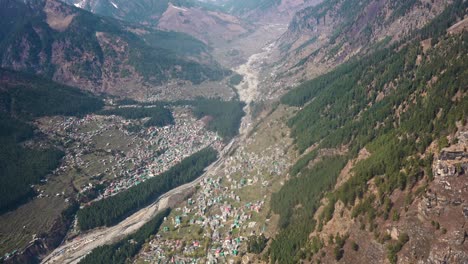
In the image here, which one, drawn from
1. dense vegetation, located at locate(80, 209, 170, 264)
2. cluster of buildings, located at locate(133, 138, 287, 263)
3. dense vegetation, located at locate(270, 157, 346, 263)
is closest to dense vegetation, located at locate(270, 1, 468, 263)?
dense vegetation, located at locate(270, 157, 346, 263)

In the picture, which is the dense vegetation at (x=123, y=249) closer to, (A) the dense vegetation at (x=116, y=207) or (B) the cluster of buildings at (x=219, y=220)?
(B) the cluster of buildings at (x=219, y=220)

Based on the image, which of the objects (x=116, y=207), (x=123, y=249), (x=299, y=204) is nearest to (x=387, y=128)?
(x=299, y=204)

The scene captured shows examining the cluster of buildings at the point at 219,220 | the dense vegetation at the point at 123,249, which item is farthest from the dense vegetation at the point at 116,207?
the cluster of buildings at the point at 219,220

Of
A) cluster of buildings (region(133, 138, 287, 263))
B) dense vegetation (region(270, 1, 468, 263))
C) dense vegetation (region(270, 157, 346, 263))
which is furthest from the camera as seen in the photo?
cluster of buildings (region(133, 138, 287, 263))

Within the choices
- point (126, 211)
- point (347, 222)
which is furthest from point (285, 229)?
point (126, 211)

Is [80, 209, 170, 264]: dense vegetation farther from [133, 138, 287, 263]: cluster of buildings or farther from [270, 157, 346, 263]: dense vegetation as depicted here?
[270, 157, 346, 263]: dense vegetation

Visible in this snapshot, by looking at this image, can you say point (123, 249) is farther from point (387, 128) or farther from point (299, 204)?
point (387, 128)

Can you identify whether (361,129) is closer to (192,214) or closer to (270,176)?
(270,176)
